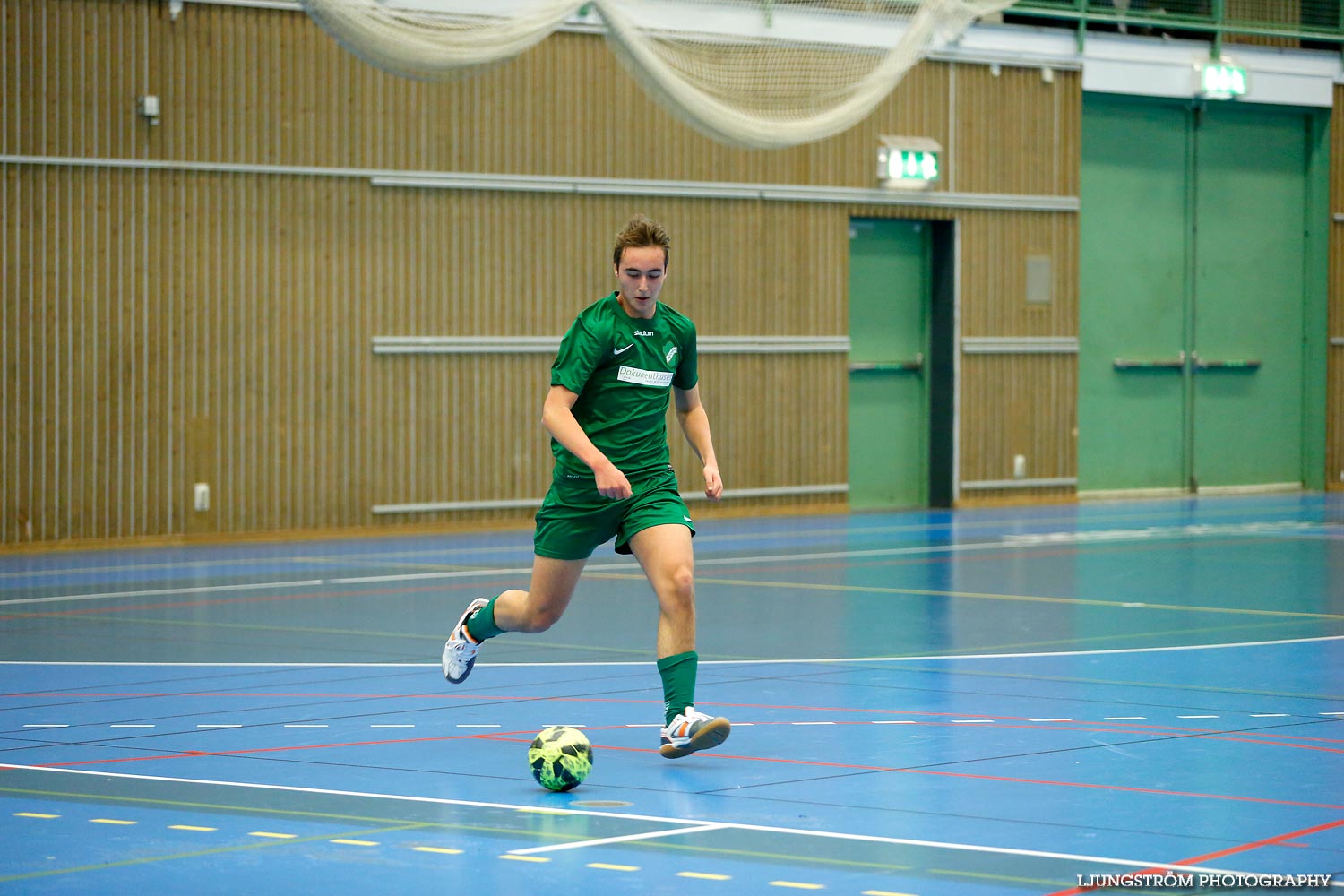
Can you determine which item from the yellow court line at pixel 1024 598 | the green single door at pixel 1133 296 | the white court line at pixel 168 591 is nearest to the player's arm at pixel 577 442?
the yellow court line at pixel 1024 598

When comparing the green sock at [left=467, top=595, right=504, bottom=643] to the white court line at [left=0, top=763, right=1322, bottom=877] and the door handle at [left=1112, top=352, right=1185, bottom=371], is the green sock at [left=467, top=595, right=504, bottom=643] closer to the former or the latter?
the white court line at [left=0, top=763, right=1322, bottom=877]

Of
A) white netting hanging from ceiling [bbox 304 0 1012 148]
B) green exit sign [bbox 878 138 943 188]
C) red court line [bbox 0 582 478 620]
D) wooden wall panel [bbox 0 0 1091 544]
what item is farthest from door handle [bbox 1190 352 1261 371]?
red court line [bbox 0 582 478 620]

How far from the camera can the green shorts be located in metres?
7.32

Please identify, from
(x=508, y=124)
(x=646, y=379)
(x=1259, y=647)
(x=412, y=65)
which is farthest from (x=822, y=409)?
(x=646, y=379)

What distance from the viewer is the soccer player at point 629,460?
7168mm

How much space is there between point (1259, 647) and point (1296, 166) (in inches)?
811

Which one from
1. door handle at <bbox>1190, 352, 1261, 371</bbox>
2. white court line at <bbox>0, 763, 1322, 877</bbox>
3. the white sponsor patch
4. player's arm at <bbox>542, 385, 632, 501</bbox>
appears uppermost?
door handle at <bbox>1190, 352, 1261, 371</bbox>

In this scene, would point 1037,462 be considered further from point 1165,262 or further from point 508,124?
point 508,124

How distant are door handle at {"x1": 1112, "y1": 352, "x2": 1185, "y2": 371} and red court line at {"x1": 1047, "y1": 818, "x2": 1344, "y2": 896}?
72.5 ft

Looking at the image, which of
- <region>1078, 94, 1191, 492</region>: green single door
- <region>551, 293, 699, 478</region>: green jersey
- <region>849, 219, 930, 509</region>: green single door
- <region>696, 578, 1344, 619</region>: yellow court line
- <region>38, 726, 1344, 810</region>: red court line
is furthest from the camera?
<region>1078, 94, 1191, 492</region>: green single door

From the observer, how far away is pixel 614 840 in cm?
566

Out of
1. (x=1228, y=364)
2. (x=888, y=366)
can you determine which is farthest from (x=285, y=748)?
(x=1228, y=364)

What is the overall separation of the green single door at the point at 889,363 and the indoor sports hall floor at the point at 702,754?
9702 mm

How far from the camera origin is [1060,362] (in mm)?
26484
